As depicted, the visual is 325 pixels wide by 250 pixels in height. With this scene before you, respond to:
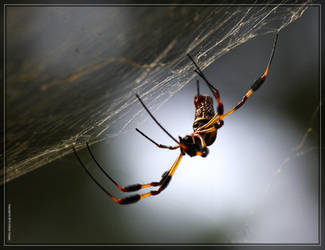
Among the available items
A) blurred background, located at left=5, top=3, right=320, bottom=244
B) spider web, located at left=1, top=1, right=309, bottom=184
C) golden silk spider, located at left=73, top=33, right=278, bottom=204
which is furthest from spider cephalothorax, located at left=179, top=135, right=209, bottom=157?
blurred background, located at left=5, top=3, right=320, bottom=244

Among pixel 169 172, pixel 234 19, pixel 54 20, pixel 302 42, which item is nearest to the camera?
pixel 54 20

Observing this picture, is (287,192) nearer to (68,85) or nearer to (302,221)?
(302,221)

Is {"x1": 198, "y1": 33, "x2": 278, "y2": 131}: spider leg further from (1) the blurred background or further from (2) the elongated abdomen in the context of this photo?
(1) the blurred background

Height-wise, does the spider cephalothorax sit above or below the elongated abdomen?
below

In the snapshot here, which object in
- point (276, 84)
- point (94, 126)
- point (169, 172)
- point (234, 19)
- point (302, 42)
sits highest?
point (302, 42)

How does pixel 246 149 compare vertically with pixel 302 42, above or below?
below

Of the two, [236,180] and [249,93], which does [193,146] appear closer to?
[249,93]

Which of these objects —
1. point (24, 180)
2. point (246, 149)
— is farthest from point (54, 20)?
point (246, 149)

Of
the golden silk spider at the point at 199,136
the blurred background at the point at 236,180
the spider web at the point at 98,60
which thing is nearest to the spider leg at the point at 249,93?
the golden silk spider at the point at 199,136

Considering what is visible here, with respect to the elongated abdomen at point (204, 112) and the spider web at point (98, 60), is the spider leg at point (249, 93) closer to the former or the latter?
the elongated abdomen at point (204, 112)
